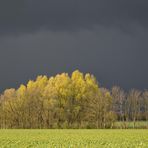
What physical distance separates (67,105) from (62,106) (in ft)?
6.10

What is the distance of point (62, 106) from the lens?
99.9 m

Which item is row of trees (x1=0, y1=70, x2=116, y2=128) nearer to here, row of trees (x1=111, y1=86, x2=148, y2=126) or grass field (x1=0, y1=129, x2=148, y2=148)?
row of trees (x1=111, y1=86, x2=148, y2=126)

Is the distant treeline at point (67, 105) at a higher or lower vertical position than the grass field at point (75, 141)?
higher

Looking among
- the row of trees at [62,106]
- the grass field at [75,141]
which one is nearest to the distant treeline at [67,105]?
the row of trees at [62,106]

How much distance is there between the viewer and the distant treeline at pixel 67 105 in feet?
Result: 327

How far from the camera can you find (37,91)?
10581 cm

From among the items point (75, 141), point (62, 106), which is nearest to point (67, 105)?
point (62, 106)

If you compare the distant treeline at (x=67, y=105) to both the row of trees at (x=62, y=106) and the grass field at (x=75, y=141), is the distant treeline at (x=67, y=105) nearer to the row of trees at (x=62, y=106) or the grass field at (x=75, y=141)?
the row of trees at (x=62, y=106)

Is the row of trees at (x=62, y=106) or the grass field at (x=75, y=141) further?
the row of trees at (x=62, y=106)

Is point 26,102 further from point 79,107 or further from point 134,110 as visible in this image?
point 134,110

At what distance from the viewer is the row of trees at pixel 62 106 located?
326ft

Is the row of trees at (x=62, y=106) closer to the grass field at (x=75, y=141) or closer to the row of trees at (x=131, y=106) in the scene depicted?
the row of trees at (x=131, y=106)

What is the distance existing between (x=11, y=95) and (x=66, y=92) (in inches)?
752

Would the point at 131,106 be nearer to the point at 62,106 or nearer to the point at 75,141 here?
the point at 62,106
